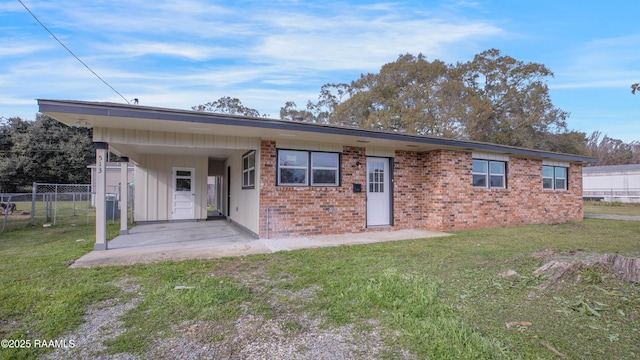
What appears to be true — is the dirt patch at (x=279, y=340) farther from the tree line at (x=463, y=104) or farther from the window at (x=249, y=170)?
the tree line at (x=463, y=104)

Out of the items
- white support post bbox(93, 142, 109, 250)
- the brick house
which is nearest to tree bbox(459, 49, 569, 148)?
the brick house

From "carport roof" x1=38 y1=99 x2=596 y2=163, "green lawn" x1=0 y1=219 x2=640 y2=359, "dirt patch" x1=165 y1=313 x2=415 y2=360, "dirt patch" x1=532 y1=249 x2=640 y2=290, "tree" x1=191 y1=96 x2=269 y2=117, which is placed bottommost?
"dirt patch" x1=165 y1=313 x2=415 y2=360

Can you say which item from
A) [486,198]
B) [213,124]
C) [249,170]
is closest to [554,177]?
[486,198]

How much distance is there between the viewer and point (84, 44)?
32.1 ft

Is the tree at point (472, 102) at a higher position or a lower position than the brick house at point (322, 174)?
higher

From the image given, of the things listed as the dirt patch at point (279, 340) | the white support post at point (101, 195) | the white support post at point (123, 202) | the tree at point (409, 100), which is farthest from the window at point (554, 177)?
the white support post at point (123, 202)

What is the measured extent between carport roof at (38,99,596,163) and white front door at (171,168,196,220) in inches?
211

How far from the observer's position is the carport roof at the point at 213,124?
18.5ft

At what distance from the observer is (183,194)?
1222 centimetres

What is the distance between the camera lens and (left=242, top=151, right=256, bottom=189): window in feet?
28.5

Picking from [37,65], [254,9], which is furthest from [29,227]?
[254,9]

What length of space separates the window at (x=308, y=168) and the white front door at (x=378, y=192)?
4.00 feet

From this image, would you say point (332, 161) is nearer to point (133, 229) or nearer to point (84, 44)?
point (133, 229)

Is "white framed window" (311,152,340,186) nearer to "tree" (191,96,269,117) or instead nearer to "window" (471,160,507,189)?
"window" (471,160,507,189)
